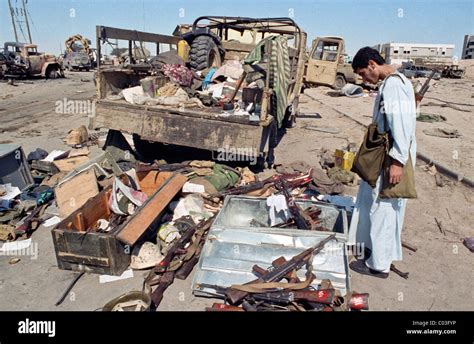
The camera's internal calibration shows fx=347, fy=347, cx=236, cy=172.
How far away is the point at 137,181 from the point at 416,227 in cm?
348

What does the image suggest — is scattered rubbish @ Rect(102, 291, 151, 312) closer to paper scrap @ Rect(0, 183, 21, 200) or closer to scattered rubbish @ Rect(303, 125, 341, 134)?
paper scrap @ Rect(0, 183, 21, 200)

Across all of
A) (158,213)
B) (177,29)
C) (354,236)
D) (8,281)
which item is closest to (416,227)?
(354,236)

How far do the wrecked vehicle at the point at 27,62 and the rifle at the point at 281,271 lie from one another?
22979mm

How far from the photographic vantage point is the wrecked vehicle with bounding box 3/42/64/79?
67.6 feet

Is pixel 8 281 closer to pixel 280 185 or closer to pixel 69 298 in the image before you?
pixel 69 298

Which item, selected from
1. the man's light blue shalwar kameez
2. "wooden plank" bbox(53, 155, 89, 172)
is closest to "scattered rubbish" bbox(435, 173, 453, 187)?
the man's light blue shalwar kameez

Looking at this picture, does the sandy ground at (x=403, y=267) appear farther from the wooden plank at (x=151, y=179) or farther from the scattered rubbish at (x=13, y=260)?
the wooden plank at (x=151, y=179)

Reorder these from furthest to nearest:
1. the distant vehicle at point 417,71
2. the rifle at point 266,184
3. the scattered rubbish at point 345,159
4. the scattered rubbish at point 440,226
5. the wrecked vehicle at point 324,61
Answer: the distant vehicle at point 417,71, the wrecked vehicle at point 324,61, the scattered rubbish at point 345,159, the rifle at point 266,184, the scattered rubbish at point 440,226

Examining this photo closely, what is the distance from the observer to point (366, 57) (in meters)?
3.02

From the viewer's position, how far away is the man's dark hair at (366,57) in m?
3.01

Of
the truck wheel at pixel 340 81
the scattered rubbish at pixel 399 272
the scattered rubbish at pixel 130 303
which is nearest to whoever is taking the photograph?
the scattered rubbish at pixel 130 303

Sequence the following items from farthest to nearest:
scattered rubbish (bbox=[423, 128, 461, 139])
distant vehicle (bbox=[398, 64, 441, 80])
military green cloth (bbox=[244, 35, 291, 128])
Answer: distant vehicle (bbox=[398, 64, 441, 80]), scattered rubbish (bbox=[423, 128, 461, 139]), military green cloth (bbox=[244, 35, 291, 128])

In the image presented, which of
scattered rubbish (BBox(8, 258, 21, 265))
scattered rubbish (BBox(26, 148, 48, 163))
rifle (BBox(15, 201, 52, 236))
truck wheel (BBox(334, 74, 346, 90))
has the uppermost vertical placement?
truck wheel (BBox(334, 74, 346, 90))

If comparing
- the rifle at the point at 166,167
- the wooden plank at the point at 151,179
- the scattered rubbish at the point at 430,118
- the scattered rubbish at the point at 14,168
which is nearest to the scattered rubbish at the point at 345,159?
the rifle at the point at 166,167
